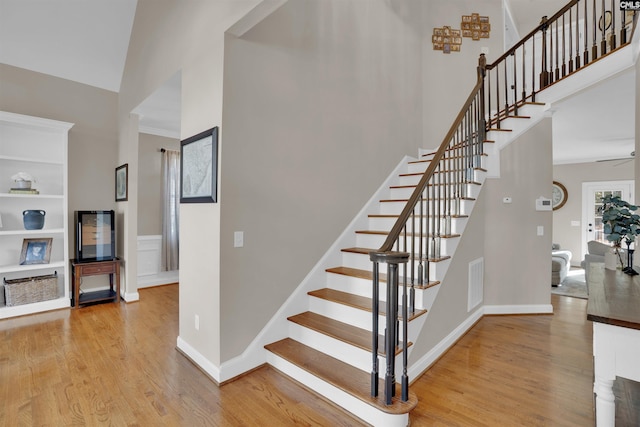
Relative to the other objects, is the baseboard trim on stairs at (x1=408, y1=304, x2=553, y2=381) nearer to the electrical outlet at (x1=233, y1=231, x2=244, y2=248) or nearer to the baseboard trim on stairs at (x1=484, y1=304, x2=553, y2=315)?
the baseboard trim on stairs at (x1=484, y1=304, x2=553, y2=315)

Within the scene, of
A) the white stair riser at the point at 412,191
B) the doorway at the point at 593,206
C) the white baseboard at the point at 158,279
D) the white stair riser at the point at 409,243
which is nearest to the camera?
the white stair riser at the point at 409,243

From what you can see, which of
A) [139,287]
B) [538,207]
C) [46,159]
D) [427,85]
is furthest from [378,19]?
[139,287]

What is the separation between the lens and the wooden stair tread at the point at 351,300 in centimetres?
238

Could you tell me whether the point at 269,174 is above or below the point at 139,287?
above

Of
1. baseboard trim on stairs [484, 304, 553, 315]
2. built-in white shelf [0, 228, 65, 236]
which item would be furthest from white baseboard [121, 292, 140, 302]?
baseboard trim on stairs [484, 304, 553, 315]

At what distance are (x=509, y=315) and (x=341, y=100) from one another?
11.3 feet

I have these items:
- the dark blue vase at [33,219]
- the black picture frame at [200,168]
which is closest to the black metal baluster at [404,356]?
the black picture frame at [200,168]

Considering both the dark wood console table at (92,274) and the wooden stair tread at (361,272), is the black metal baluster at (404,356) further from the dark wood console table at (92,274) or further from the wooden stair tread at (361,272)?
the dark wood console table at (92,274)

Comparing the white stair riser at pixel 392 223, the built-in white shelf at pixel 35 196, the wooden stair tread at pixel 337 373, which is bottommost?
the wooden stair tread at pixel 337 373

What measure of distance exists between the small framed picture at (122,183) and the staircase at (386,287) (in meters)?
3.10

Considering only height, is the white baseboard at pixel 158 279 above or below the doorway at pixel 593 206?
below

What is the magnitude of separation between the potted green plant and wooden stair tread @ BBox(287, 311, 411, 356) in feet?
5.24

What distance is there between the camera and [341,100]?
3346 millimetres

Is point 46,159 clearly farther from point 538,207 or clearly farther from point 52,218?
point 538,207
